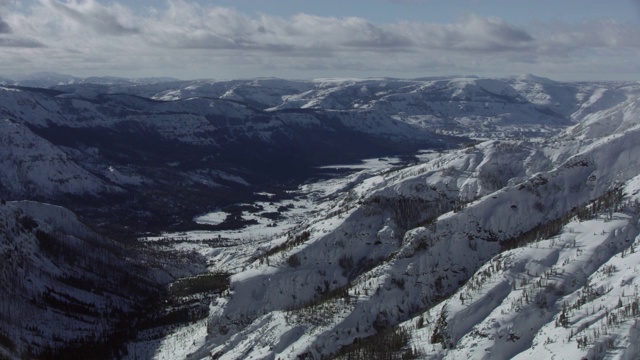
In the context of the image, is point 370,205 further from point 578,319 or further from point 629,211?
point 578,319

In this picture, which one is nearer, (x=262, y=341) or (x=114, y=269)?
(x=262, y=341)

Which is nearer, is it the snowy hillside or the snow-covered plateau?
the snowy hillside

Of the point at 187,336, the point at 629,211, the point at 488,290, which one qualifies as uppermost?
the point at 629,211

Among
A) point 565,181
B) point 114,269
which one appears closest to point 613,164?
point 565,181

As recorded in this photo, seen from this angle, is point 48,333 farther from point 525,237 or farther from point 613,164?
point 613,164

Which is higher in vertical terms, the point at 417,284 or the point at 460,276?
the point at 460,276

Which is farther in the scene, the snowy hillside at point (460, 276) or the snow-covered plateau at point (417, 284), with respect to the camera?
the snow-covered plateau at point (417, 284)

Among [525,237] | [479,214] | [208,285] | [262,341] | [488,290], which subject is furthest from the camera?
[208,285]

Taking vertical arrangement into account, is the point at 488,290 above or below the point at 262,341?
above

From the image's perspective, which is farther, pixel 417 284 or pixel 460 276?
pixel 460 276

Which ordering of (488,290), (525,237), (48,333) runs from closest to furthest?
(488,290)
(525,237)
(48,333)

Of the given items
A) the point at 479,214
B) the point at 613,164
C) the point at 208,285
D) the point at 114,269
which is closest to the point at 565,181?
the point at 613,164
